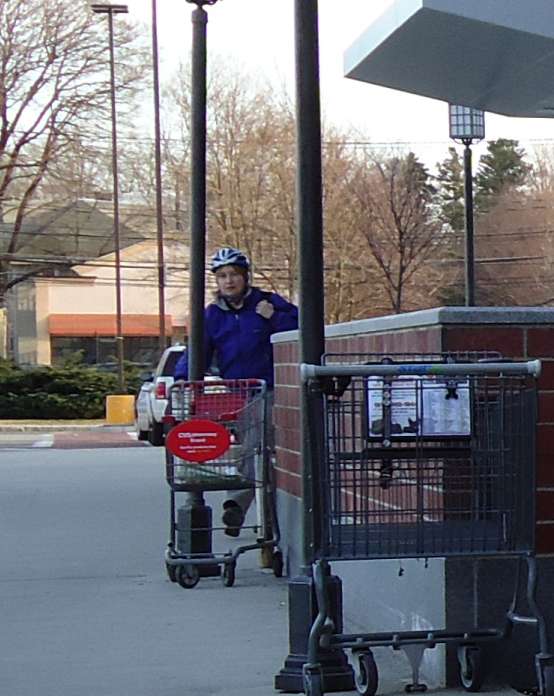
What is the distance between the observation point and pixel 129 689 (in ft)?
17.4

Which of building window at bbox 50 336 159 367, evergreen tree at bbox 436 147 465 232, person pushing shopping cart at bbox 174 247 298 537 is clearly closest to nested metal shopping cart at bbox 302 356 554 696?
person pushing shopping cart at bbox 174 247 298 537

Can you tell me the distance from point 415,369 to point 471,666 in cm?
126

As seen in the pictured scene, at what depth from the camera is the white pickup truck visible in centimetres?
2141

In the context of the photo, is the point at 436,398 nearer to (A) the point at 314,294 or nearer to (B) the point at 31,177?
(A) the point at 314,294

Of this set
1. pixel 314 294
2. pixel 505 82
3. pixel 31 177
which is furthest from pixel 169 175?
pixel 314 294

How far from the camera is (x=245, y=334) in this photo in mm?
8664

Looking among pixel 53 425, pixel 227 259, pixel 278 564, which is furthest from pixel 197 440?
pixel 53 425

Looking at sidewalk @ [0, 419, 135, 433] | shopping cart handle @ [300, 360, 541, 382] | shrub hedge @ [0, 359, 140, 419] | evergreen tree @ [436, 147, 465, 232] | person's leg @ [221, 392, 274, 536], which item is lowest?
sidewalk @ [0, 419, 135, 433]

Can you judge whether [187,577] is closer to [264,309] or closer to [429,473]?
[264,309]

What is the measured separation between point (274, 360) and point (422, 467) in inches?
134

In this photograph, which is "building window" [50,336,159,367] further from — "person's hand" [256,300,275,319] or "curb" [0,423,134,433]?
"person's hand" [256,300,275,319]

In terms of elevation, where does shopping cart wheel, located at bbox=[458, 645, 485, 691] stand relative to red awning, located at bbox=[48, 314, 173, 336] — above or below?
below

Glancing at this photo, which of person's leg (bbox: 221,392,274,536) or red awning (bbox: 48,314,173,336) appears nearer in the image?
person's leg (bbox: 221,392,274,536)

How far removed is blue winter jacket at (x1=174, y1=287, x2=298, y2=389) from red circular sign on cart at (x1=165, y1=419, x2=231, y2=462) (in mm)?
1329
